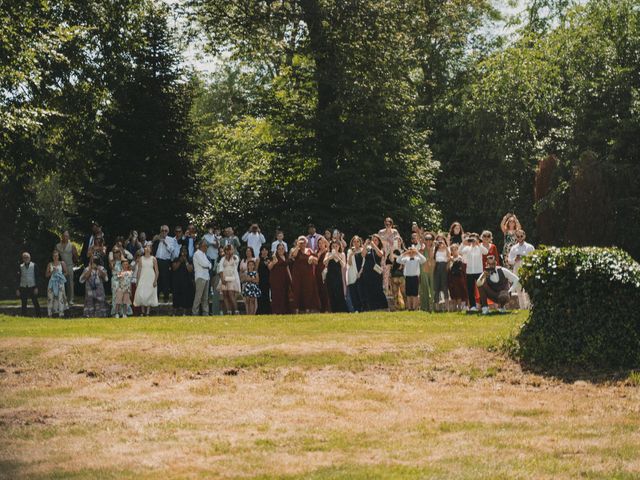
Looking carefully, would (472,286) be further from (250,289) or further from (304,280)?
(250,289)

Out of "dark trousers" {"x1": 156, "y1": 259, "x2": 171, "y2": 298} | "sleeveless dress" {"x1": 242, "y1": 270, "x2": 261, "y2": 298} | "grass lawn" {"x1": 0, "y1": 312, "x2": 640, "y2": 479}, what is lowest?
"grass lawn" {"x1": 0, "y1": 312, "x2": 640, "y2": 479}

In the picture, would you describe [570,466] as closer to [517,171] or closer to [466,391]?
[466,391]

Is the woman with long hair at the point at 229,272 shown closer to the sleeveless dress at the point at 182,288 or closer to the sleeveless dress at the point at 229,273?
the sleeveless dress at the point at 229,273

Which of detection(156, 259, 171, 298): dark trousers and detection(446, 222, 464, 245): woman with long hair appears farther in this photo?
detection(156, 259, 171, 298): dark trousers

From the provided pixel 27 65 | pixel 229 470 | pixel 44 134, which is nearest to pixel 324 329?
pixel 229 470

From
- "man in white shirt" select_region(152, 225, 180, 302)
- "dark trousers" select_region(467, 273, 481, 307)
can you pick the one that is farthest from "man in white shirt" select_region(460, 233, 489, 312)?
"man in white shirt" select_region(152, 225, 180, 302)

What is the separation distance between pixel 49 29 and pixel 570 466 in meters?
26.8

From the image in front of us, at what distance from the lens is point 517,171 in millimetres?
44344

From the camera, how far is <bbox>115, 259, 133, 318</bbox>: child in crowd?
1005 inches

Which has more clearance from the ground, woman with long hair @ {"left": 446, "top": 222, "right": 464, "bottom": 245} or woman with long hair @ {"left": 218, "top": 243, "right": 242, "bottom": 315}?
woman with long hair @ {"left": 446, "top": 222, "right": 464, "bottom": 245}

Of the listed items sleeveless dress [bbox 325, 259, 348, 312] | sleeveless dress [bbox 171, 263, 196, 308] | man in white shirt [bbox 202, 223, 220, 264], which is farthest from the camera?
man in white shirt [bbox 202, 223, 220, 264]

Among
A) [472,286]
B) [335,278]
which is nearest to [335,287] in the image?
[335,278]

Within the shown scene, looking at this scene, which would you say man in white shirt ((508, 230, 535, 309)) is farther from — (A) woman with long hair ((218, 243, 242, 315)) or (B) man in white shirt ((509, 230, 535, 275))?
(A) woman with long hair ((218, 243, 242, 315))

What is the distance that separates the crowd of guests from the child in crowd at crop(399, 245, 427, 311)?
23 mm
